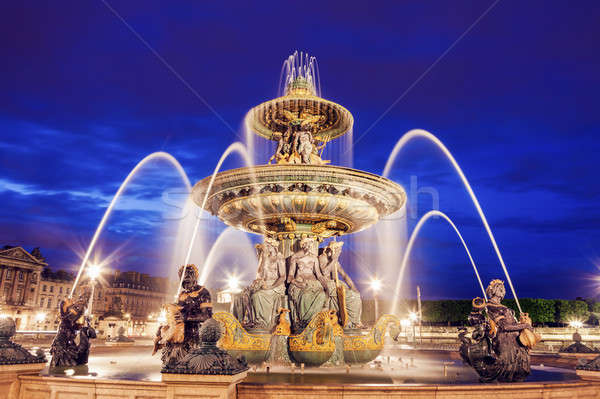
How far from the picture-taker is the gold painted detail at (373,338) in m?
11.7

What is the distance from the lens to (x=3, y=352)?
6.79 meters

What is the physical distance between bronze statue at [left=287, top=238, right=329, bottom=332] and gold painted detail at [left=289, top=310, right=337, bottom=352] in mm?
558

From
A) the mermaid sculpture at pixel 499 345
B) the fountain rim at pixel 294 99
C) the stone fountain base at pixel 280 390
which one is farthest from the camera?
the fountain rim at pixel 294 99

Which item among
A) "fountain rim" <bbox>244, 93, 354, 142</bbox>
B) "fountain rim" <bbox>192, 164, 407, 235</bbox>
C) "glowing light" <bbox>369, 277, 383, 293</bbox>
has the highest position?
"fountain rim" <bbox>244, 93, 354, 142</bbox>

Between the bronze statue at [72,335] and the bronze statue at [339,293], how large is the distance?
610cm

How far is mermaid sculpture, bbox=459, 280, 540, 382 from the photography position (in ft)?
27.1

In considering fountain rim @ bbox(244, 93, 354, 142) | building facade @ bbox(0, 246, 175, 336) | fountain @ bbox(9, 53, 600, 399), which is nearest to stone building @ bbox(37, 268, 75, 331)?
building facade @ bbox(0, 246, 175, 336)

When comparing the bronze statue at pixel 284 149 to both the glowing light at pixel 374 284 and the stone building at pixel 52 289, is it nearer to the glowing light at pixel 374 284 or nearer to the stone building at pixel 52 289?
the glowing light at pixel 374 284

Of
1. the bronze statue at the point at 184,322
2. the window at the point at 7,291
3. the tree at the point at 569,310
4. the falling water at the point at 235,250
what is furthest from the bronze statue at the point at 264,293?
the window at the point at 7,291

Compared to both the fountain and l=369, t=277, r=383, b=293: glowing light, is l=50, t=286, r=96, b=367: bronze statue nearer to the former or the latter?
the fountain

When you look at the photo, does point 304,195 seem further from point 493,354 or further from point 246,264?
point 246,264

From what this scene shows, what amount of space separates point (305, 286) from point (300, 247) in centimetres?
139

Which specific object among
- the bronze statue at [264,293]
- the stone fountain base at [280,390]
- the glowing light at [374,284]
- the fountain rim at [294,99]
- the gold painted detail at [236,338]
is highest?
the fountain rim at [294,99]

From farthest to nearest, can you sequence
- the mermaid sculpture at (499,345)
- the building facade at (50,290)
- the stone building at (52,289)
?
1. the stone building at (52,289)
2. the building facade at (50,290)
3. the mermaid sculpture at (499,345)
